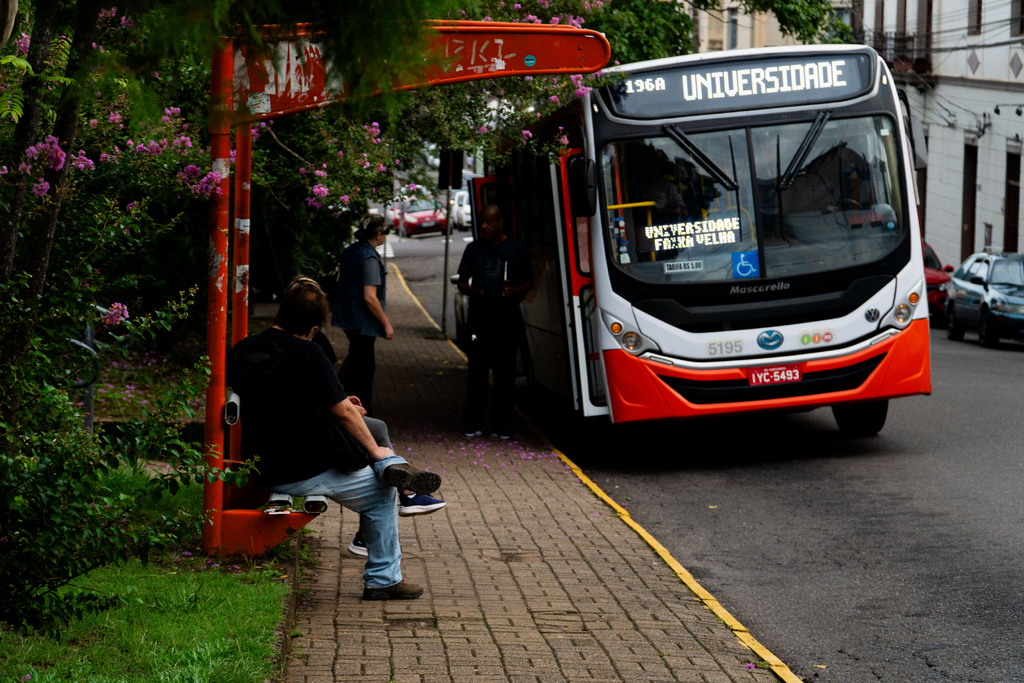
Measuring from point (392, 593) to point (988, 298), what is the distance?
64.6ft

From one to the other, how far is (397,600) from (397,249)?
141ft

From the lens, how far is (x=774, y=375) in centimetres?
1048

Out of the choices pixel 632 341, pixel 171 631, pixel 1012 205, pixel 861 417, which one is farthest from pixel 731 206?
pixel 1012 205

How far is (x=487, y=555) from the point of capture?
748 cm

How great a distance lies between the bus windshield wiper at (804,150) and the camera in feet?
34.3

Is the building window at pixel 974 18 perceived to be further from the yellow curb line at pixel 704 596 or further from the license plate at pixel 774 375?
the yellow curb line at pixel 704 596

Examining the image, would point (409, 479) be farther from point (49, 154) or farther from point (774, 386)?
point (774, 386)

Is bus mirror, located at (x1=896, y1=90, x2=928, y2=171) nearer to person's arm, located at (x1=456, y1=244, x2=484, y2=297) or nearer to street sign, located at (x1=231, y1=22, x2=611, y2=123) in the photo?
person's arm, located at (x1=456, y1=244, x2=484, y2=297)

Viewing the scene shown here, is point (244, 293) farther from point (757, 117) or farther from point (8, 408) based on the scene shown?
point (757, 117)

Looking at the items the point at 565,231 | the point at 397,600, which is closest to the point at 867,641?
the point at 397,600

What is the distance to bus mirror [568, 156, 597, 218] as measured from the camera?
10266 millimetres

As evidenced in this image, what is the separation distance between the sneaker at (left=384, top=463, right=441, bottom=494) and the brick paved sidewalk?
1.76ft

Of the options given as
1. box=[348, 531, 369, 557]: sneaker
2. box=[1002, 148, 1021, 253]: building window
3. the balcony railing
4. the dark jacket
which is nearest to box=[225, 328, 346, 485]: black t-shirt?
box=[348, 531, 369, 557]: sneaker

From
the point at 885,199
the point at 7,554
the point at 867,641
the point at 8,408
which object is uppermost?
the point at 885,199
